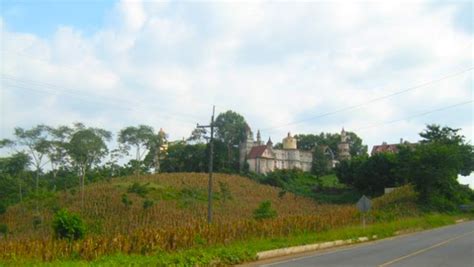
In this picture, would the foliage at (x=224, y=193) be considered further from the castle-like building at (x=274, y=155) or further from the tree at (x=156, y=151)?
the castle-like building at (x=274, y=155)

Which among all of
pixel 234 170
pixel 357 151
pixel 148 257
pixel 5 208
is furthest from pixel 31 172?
pixel 357 151

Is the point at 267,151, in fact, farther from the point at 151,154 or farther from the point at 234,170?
the point at 151,154

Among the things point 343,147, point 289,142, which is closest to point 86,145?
point 289,142

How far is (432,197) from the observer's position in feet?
176

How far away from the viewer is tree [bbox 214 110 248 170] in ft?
356

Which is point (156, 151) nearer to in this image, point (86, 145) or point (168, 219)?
point (86, 145)

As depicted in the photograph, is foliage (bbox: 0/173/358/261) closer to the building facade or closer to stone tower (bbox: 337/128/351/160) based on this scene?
the building facade

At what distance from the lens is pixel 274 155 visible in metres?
112

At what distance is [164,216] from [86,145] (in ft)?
62.9

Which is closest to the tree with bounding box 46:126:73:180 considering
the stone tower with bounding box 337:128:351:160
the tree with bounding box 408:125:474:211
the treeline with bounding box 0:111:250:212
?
the treeline with bounding box 0:111:250:212

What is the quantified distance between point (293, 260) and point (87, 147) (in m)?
47.5

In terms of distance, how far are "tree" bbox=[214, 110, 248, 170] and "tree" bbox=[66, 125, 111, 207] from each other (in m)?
44.7

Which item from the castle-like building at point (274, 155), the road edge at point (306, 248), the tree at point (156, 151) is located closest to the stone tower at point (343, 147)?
the castle-like building at point (274, 155)

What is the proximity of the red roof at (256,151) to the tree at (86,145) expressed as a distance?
46799 mm
